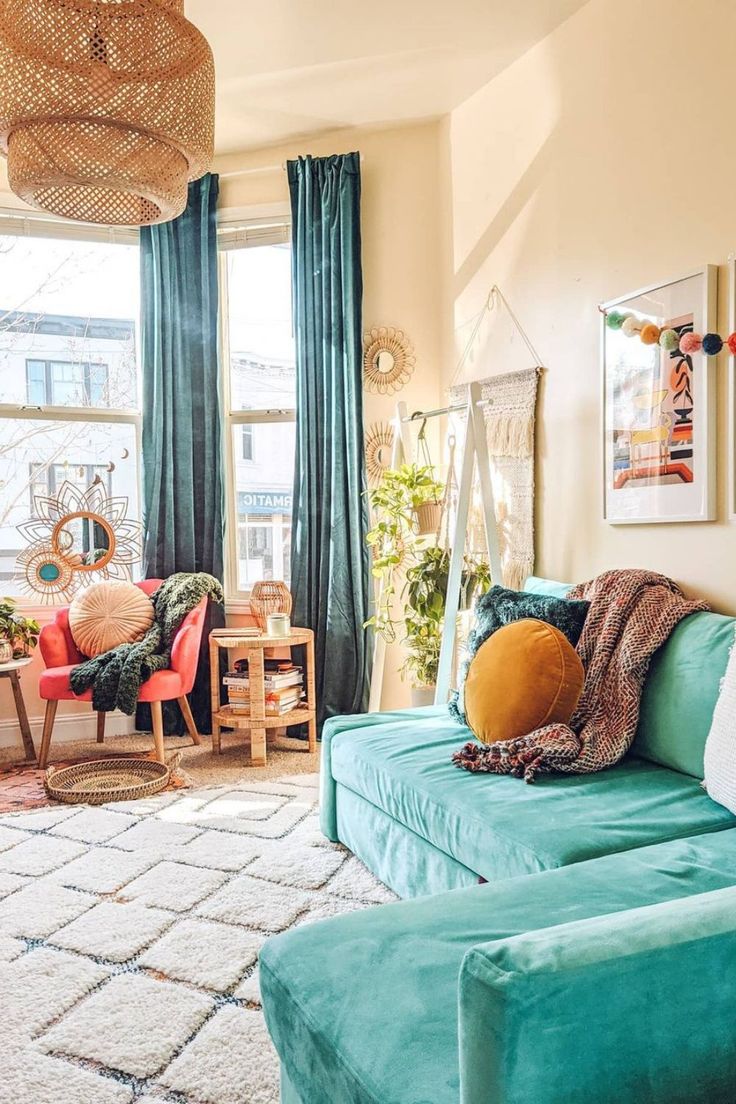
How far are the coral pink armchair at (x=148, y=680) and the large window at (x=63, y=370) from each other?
617mm

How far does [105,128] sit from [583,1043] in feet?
7.09

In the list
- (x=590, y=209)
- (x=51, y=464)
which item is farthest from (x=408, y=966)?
(x=51, y=464)

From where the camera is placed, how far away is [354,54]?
11.6 ft

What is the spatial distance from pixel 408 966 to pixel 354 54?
3.44 m

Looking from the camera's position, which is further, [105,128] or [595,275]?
[595,275]

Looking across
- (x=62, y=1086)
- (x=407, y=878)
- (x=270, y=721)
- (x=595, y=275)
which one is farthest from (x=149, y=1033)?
(x=595, y=275)

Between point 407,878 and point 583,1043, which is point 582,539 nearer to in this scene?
point 407,878

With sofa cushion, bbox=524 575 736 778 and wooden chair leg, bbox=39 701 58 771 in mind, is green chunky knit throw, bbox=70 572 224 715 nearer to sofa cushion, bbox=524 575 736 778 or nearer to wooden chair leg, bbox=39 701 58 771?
wooden chair leg, bbox=39 701 58 771

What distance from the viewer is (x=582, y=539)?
10.8 feet

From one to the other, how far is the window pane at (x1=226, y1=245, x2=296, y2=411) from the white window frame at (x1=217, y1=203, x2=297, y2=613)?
0.03 metres

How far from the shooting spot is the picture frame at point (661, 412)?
2.64m

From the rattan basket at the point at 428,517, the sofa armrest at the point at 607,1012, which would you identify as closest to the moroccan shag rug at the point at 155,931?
the sofa armrest at the point at 607,1012

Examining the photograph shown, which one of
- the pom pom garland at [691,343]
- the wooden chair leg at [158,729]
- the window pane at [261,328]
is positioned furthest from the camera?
the window pane at [261,328]

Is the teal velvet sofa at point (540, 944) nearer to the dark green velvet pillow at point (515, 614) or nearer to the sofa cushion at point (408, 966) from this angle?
the sofa cushion at point (408, 966)
